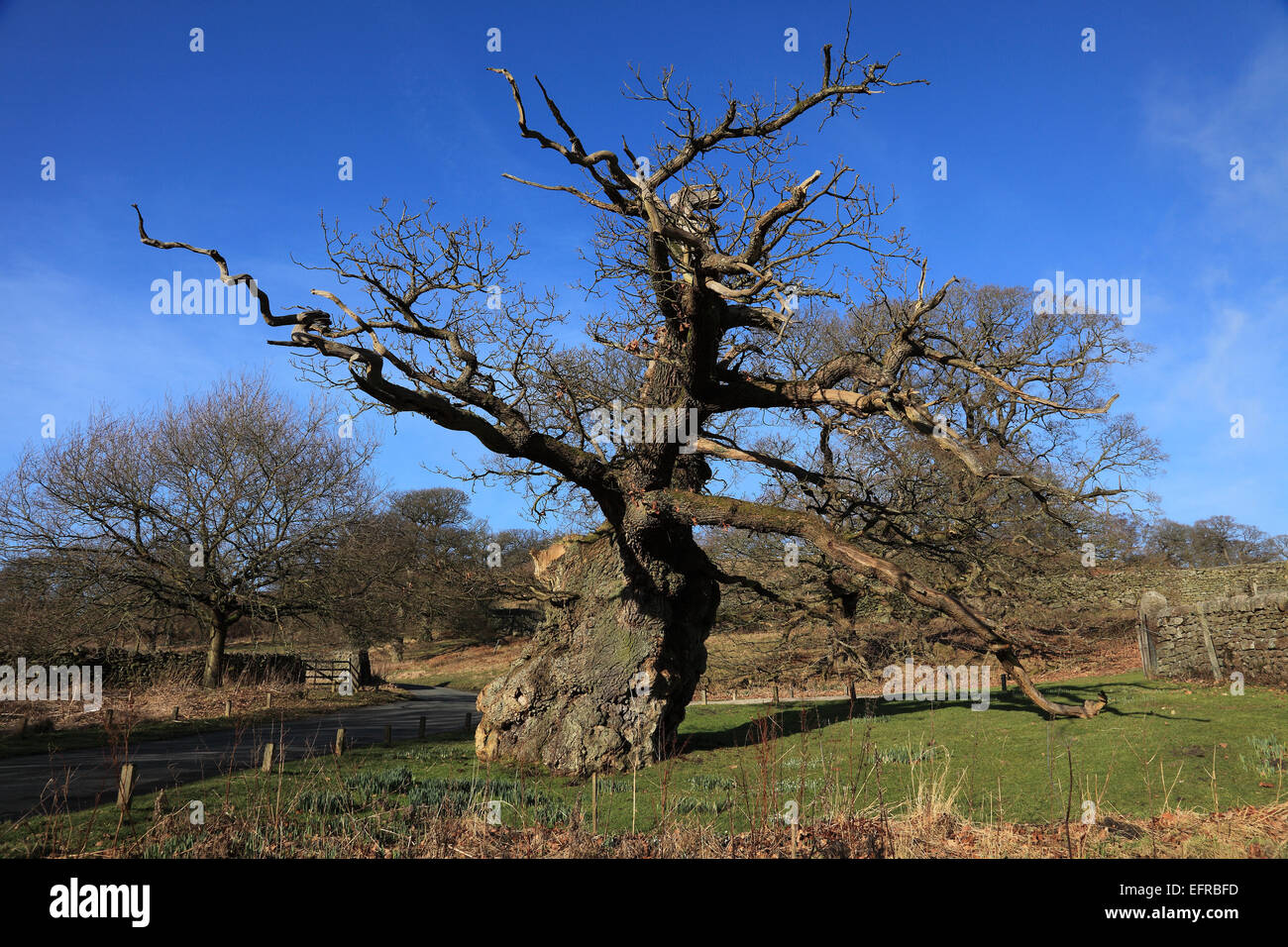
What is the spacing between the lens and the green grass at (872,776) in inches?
259

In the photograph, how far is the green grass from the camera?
21.6 ft

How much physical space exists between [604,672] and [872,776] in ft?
15.1

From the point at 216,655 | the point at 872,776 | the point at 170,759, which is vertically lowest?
the point at 216,655

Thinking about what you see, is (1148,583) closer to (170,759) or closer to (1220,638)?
(1220,638)

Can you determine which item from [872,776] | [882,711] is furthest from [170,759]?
[882,711]

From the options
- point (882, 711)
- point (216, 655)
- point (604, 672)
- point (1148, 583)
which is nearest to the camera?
point (604, 672)

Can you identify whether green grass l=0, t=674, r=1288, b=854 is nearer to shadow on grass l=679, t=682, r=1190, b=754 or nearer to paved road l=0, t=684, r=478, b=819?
shadow on grass l=679, t=682, r=1190, b=754

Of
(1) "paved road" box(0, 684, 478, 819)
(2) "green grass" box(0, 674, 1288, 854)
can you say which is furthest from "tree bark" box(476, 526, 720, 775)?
(1) "paved road" box(0, 684, 478, 819)

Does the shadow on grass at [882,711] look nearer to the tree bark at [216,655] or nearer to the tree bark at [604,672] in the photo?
the tree bark at [604,672]

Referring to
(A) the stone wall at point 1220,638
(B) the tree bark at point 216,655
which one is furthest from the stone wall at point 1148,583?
(B) the tree bark at point 216,655

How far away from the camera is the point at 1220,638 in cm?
1579

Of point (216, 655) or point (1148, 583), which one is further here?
point (1148, 583)
